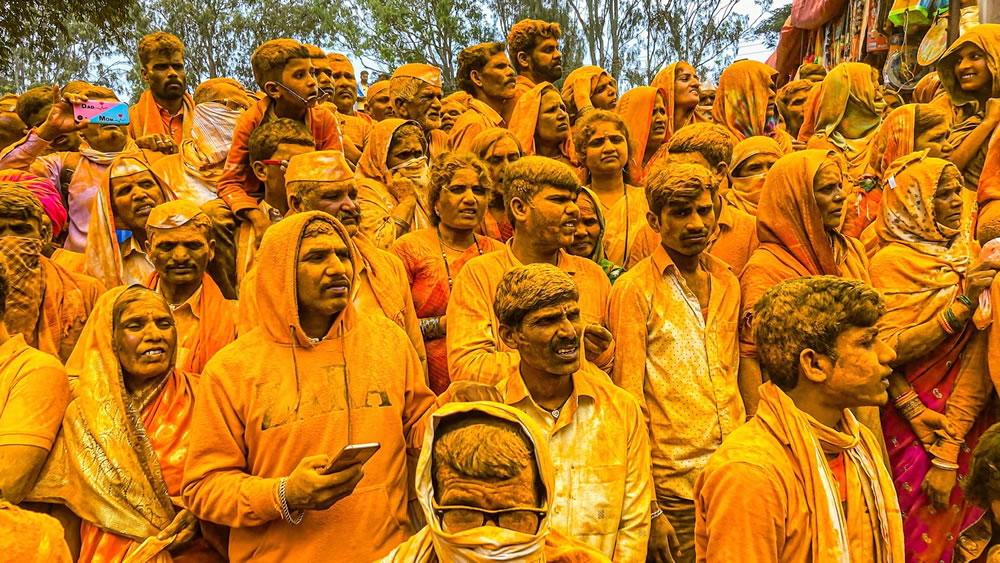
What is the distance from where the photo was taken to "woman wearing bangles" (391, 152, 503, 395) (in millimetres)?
5840

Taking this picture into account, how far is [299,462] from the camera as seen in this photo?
13.0 ft

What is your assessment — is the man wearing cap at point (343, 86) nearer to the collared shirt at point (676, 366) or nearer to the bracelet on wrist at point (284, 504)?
the collared shirt at point (676, 366)

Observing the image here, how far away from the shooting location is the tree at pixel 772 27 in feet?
97.2

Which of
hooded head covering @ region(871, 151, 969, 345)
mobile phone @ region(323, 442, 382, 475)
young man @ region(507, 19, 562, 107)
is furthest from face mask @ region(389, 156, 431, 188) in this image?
mobile phone @ region(323, 442, 382, 475)

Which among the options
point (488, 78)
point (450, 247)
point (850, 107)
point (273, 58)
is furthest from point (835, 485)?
point (488, 78)

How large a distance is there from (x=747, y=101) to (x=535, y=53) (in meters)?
2.26

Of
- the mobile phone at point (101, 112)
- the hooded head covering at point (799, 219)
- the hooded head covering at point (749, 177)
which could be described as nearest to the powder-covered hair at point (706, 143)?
the hooded head covering at point (749, 177)

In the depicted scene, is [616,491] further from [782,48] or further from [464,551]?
[782,48]

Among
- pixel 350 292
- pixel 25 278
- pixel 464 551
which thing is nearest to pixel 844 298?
pixel 464 551

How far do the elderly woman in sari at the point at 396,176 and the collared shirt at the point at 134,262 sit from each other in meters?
1.44

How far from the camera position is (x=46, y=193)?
6781mm

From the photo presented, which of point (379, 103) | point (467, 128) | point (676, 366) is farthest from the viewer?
point (379, 103)

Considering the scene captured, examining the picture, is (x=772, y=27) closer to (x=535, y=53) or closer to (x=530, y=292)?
(x=535, y=53)

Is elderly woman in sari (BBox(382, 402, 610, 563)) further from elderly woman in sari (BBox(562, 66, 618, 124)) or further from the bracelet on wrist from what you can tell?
elderly woman in sari (BBox(562, 66, 618, 124))
